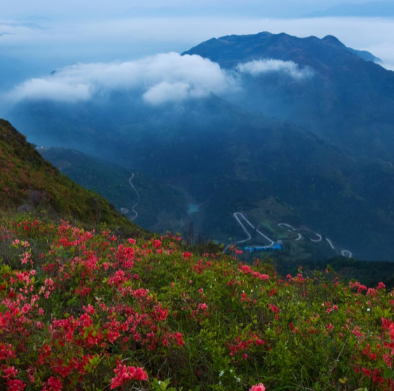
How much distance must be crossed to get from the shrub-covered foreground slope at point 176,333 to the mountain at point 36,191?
11.7m

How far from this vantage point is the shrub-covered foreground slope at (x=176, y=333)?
3.33 m

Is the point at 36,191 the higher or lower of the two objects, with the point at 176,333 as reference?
lower

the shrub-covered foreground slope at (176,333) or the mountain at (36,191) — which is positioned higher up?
the shrub-covered foreground slope at (176,333)

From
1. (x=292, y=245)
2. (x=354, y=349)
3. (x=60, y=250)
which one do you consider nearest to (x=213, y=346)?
(x=354, y=349)

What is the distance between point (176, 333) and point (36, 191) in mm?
22548

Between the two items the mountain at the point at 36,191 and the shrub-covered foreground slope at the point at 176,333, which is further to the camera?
the mountain at the point at 36,191

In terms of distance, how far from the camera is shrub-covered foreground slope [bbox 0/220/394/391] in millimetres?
3328

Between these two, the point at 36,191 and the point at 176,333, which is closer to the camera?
the point at 176,333

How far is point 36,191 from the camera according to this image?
2369 centimetres

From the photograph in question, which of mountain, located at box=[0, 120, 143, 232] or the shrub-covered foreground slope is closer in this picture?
the shrub-covered foreground slope

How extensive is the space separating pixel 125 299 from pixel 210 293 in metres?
1.36

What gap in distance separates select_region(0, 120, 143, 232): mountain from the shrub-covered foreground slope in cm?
1171

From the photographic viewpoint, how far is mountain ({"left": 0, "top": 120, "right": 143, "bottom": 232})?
2108 cm

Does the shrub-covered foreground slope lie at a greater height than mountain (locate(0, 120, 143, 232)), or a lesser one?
greater
